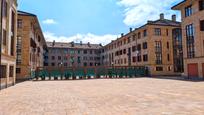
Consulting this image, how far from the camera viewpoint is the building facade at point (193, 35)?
95.3 feet

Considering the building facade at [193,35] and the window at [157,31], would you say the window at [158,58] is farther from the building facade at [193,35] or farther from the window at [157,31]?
the building facade at [193,35]

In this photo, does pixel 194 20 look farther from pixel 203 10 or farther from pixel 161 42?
pixel 161 42

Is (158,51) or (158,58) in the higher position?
(158,51)

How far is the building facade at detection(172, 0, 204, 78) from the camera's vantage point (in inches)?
1144

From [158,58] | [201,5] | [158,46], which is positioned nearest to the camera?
[201,5]

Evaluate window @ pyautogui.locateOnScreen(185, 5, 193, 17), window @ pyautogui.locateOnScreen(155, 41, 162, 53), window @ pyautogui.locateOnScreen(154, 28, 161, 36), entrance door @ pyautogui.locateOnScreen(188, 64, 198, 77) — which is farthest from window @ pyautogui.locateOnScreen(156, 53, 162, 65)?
window @ pyautogui.locateOnScreen(185, 5, 193, 17)

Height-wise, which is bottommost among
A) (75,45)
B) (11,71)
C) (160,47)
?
(11,71)

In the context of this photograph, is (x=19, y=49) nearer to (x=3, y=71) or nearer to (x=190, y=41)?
(x=3, y=71)

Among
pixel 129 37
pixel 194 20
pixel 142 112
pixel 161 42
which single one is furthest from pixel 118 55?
pixel 142 112

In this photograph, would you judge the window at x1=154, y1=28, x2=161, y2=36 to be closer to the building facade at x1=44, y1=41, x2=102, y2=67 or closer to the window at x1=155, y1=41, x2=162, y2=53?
the window at x1=155, y1=41, x2=162, y2=53

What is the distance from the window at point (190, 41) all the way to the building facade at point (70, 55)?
4996 cm

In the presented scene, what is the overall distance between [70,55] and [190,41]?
54.7m

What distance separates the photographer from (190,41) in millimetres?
31656

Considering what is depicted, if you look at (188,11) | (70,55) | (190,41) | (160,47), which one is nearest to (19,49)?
(190,41)
